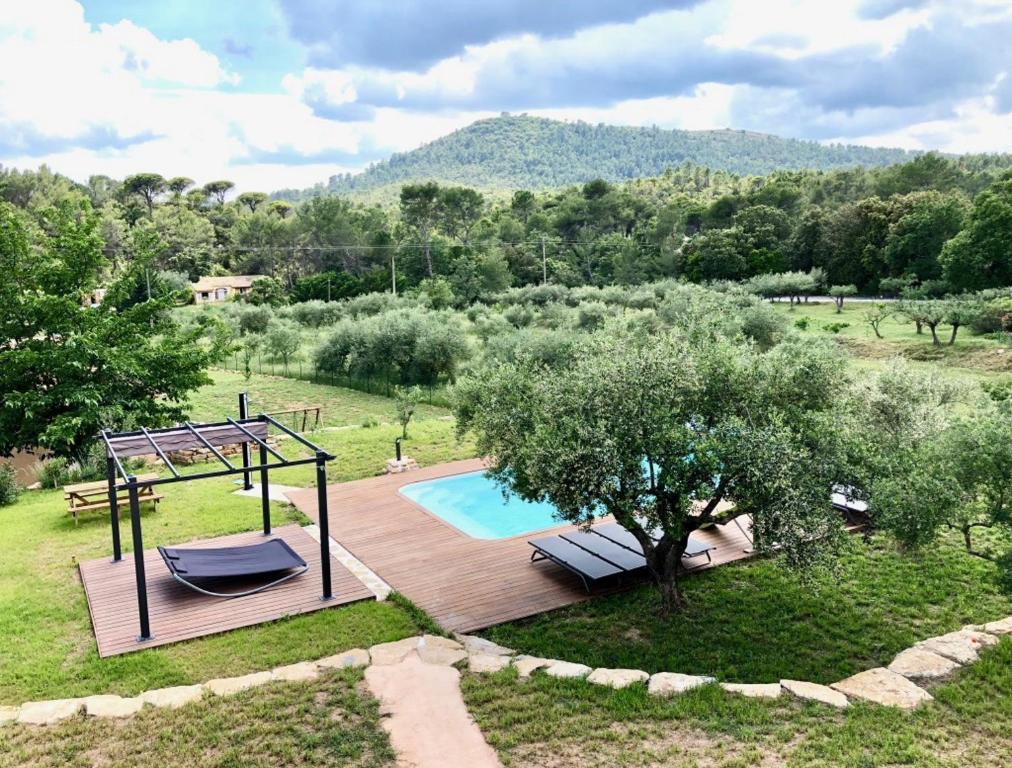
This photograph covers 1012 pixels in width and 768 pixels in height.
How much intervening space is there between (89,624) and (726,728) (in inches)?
294

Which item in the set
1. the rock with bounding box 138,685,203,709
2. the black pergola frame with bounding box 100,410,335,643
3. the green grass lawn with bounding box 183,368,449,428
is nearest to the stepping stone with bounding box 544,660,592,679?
the black pergola frame with bounding box 100,410,335,643

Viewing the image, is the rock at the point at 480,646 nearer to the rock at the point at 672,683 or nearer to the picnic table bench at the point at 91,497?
the rock at the point at 672,683

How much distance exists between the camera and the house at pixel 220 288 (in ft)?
210

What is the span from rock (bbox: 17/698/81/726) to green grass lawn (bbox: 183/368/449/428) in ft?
48.1

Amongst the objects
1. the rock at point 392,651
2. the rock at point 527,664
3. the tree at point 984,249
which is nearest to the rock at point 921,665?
the rock at point 527,664

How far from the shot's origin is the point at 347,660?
26.1 ft

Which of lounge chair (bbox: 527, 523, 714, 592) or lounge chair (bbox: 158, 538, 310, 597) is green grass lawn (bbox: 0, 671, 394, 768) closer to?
lounge chair (bbox: 158, 538, 310, 597)

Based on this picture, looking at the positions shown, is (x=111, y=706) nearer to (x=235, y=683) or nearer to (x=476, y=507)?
(x=235, y=683)

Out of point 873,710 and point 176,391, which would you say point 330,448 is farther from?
point 873,710

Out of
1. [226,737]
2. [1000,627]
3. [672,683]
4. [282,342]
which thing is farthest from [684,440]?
[282,342]

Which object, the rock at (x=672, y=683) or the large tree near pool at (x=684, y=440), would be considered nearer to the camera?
the rock at (x=672, y=683)

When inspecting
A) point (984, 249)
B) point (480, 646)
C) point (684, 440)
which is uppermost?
point (984, 249)

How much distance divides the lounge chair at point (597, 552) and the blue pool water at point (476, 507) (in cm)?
238

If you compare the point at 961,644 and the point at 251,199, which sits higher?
the point at 251,199
